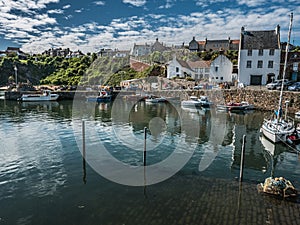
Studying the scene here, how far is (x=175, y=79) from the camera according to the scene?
62.7 meters

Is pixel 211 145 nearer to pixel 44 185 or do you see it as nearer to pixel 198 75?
pixel 44 185

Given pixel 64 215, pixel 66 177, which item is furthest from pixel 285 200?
pixel 66 177

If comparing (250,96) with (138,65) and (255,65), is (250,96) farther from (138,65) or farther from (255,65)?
(138,65)

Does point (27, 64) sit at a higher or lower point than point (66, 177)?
higher

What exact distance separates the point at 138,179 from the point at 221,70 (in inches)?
2056

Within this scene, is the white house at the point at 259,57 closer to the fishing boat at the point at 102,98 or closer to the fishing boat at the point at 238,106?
the fishing boat at the point at 238,106

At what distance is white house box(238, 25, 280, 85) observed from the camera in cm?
4647

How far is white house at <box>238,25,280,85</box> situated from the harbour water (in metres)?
29.7

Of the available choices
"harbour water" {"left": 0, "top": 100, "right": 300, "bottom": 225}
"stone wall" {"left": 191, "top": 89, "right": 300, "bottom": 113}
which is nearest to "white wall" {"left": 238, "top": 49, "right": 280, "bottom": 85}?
"stone wall" {"left": 191, "top": 89, "right": 300, "bottom": 113}

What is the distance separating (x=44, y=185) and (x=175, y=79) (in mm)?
53875

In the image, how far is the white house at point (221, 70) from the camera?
57719 mm

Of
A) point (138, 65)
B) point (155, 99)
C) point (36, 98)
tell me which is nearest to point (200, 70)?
point (155, 99)

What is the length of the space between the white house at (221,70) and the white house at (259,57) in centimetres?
922

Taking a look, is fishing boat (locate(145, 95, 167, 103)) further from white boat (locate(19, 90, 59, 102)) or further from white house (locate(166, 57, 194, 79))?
white boat (locate(19, 90, 59, 102))
